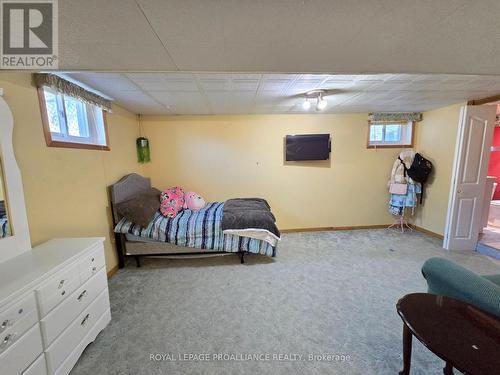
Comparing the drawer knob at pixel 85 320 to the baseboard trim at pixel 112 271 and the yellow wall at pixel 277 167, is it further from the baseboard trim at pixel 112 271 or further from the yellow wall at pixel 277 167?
the yellow wall at pixel 277 167

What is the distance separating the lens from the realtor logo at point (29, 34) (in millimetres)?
963

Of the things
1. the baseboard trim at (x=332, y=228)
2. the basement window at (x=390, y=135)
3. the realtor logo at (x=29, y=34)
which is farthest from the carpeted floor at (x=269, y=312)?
the realtor logo at (x=29, y=34)

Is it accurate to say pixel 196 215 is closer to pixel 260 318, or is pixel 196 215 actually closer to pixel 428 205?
pixel 260 318

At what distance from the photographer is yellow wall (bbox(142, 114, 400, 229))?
360cm

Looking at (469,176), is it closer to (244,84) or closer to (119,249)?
(244,84)

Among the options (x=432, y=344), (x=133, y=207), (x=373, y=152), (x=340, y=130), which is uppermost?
(x=340, y=130)

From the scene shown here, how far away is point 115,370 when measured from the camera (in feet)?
4.53

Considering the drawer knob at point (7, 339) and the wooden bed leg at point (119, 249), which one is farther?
the wooden bed leg at point (119, 249)

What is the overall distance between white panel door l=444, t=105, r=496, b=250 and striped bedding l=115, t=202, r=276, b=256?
2.69 meters

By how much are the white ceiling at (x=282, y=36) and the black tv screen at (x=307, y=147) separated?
2172 millimetres

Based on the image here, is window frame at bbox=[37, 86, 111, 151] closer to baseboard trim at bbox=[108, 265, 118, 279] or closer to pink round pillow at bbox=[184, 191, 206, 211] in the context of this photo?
pink round pillow at bbox=[184, 191, 206, 211]

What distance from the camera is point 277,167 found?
3777 mm

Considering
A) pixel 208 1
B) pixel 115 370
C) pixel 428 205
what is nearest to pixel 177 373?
pixel 115 370

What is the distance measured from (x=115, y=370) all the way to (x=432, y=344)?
185cm
